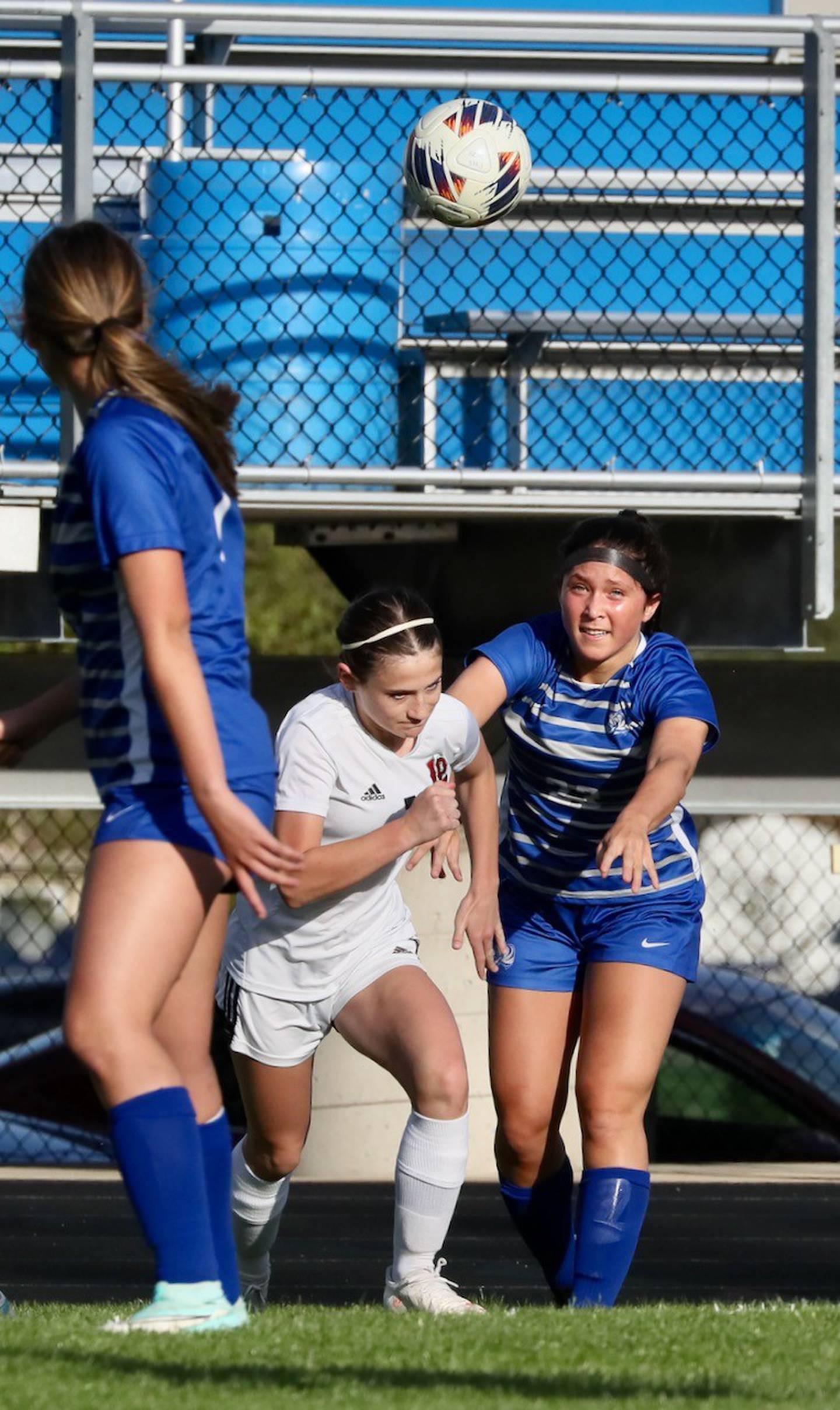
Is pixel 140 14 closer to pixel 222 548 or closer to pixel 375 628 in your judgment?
pixel 375 628

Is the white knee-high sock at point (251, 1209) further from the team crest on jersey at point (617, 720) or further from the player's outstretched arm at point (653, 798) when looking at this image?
the team crest on jersey at point (617, 720)

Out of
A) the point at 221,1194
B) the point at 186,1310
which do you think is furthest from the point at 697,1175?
the point at 186,1310

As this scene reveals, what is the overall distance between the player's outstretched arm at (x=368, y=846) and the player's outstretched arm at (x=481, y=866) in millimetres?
252

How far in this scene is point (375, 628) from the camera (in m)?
4.80

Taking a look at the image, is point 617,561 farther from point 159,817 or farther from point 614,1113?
point 159,817

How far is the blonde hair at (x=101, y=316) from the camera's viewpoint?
338 centimetres

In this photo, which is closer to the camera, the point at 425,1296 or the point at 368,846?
the point at 368,846

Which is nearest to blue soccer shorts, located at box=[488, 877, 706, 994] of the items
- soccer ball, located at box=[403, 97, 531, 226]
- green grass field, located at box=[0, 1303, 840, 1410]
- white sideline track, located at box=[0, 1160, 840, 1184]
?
green grass field, located at box=[0, 1303, 840, 1410]

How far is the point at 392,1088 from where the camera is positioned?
9250mm

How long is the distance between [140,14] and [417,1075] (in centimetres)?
461

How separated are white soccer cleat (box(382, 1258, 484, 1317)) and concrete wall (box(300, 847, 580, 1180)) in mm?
4425

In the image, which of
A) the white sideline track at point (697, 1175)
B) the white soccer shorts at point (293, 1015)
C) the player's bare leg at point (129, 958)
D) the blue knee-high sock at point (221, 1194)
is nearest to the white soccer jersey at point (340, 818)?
the white soccer shorts at point (293, 1015)

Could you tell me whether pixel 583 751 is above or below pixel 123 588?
below

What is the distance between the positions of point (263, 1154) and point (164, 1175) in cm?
171
